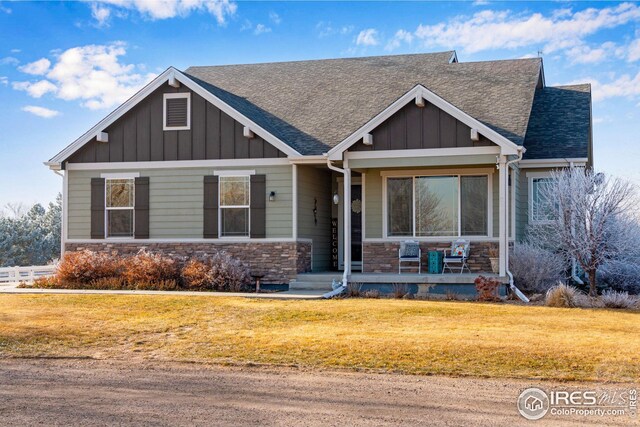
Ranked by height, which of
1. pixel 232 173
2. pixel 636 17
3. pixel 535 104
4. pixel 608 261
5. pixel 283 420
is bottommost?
pixel 283 420

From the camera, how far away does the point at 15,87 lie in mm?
24953

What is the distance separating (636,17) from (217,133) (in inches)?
407

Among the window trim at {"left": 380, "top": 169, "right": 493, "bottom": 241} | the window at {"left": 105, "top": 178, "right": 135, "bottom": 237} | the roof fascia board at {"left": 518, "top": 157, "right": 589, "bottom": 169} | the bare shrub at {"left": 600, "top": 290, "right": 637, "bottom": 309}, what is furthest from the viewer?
the window at {"left": 105, "top": 178, "right": 135, "bottom": 237}

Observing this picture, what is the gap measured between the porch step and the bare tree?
5.28m

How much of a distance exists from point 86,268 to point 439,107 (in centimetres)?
916

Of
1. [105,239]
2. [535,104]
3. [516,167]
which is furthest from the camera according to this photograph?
[535,104]

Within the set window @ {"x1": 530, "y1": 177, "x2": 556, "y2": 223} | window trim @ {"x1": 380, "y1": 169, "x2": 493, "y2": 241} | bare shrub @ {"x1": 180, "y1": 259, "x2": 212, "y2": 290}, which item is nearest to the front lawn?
bare shrub @ {"x1": 180, "y1": 259, "x2": 212, "y2": 290}

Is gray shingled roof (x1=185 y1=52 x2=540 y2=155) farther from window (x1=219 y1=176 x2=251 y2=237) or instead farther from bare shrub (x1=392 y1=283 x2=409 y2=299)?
bare shrub (x1=392 y1=283 x2=409 y2=299)

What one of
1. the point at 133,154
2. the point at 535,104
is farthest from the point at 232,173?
the point at 535,104

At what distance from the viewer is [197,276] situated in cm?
1781

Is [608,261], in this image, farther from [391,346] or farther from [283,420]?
[283,420]

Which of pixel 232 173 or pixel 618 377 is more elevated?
pixel 232 173

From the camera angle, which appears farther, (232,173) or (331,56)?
(331,56)

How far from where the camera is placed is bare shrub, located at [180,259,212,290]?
17781 millimetres
